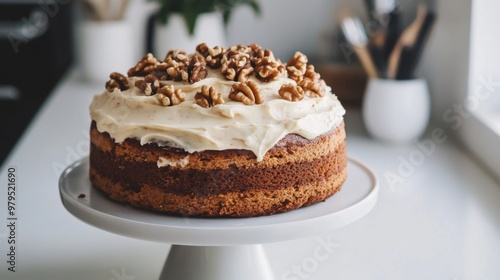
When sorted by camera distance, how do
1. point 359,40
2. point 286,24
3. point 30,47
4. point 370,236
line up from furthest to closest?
point 30,47, point 286,24, point 359,40, point 370,236

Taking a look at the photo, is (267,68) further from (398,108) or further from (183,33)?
(183,33)

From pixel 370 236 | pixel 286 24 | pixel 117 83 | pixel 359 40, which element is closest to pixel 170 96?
pixel 117 83

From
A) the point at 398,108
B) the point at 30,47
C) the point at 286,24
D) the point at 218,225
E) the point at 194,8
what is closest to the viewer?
the point at 218,225

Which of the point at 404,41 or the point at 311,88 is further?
the point at 404,41

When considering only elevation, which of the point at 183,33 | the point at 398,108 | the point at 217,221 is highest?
the point at 217,221

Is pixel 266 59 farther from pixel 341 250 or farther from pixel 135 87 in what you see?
pixel 341 250

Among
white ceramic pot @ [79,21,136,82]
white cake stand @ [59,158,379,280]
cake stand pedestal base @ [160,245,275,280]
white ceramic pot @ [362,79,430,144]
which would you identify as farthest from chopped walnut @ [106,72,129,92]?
white ceramic pot @ [79,21,136,82]

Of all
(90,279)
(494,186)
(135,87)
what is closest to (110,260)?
(90,279)
